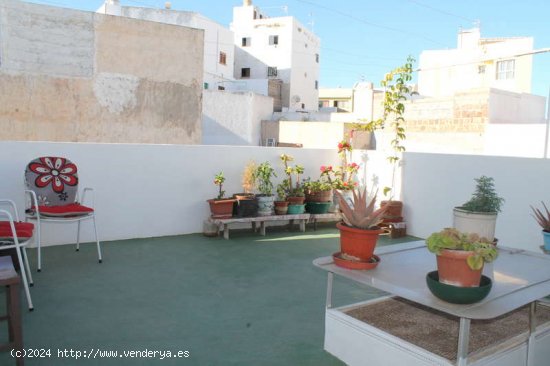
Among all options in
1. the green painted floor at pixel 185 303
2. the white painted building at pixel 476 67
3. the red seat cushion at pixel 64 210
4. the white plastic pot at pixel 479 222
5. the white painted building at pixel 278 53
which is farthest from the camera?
the white painted building at pixel 278 53

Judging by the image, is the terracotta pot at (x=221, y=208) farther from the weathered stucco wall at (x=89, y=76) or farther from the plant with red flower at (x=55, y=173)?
the weathered stucco wall at (x=89, y=76)

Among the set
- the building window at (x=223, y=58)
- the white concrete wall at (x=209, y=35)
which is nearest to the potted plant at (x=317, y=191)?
the white concrete wall at (x=209, y=35)

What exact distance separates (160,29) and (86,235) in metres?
8.46

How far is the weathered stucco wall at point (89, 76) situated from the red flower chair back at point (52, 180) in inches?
279

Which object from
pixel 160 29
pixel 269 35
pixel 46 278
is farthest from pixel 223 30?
pixel 46 278

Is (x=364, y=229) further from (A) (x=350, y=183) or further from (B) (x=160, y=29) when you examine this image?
(B) (x=160, y=29)

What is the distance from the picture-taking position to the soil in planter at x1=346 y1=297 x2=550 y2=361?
2423mm

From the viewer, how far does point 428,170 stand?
19.9 ft

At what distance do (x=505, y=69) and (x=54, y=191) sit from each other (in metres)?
19.7

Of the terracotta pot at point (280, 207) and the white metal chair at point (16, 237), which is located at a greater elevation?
the white metal chair at point (16, 237)

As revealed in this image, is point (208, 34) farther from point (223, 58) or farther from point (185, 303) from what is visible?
point (185, 303)

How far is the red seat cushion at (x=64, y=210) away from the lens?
4.09 metres

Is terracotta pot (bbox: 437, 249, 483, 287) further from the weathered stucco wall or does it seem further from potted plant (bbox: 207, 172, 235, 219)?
the weathered stucco wall

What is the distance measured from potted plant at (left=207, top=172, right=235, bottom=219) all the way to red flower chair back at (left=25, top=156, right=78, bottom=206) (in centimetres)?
166
